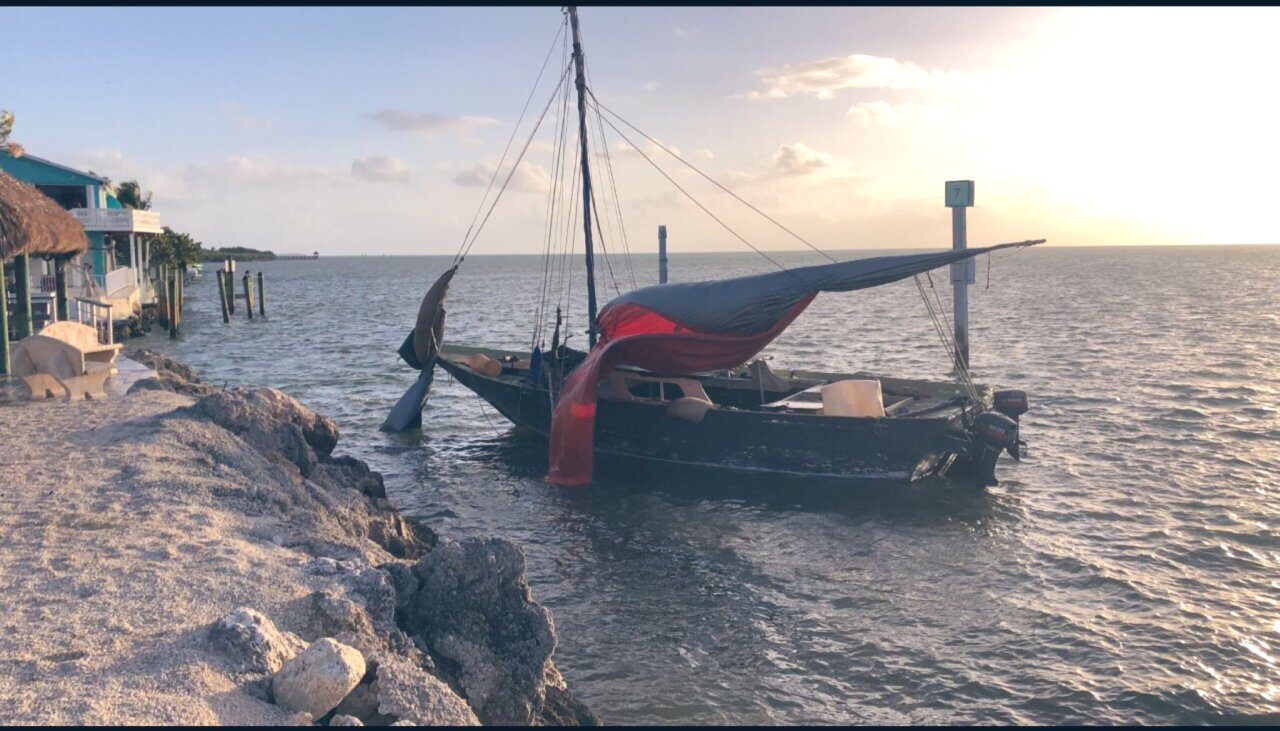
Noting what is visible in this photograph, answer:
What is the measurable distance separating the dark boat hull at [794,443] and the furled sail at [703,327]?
1000 millimetres

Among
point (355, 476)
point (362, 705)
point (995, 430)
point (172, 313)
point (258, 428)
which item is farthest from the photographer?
point (172, 313)

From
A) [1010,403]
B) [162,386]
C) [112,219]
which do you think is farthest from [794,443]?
[112,219]

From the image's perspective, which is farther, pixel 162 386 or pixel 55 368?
pixel 162 386

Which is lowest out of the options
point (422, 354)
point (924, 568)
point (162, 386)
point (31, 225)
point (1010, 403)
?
point (924, 568)

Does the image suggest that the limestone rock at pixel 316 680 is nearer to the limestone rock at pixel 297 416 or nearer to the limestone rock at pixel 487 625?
the limestone rock at pixel 487 625

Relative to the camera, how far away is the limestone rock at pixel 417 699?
20.6ft

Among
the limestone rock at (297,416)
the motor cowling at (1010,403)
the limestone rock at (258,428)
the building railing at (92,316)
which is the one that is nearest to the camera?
the limestone rock at (258,428)

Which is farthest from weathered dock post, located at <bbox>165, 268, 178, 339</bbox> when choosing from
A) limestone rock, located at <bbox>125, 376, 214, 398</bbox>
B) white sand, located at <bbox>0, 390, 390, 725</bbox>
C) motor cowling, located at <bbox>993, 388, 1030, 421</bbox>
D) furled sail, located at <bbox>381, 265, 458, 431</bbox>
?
motor cowling, located at <bbox>993, 388, 1030, 421</bbox>

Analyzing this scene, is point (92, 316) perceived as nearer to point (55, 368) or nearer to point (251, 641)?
point (55, 368)

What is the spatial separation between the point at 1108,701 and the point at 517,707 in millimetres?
5546

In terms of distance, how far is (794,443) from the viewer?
16250 millimetres

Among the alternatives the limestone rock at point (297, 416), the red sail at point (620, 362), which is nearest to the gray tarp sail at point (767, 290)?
the red sail at point (620, 362)

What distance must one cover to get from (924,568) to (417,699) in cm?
791

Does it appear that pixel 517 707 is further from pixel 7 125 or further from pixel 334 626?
pixel 7 125
